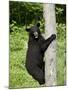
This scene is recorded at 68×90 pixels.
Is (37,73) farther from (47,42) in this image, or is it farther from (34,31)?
(34,31)

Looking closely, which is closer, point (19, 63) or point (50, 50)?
point (19, 63)

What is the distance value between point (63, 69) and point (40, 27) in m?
0.55

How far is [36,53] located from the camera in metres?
2.87

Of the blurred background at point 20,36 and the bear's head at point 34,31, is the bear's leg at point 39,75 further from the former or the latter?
the bear's head at point 34,31

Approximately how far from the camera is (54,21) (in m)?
2.94

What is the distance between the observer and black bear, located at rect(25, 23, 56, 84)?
9.34 ft

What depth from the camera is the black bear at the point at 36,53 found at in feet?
9.34

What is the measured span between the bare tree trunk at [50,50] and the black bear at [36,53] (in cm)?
5

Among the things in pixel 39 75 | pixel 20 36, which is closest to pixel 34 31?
pixel 20 36

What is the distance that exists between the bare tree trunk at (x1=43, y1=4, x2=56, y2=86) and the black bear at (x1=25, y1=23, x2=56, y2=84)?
50mm

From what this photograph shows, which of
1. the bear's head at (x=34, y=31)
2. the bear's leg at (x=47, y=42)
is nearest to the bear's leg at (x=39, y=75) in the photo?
the bear's leg at (x=47, y=42)

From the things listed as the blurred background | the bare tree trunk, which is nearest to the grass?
the blurred background

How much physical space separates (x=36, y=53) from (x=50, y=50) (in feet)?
0.55

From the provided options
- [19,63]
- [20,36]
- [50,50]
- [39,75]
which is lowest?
[39,75]
